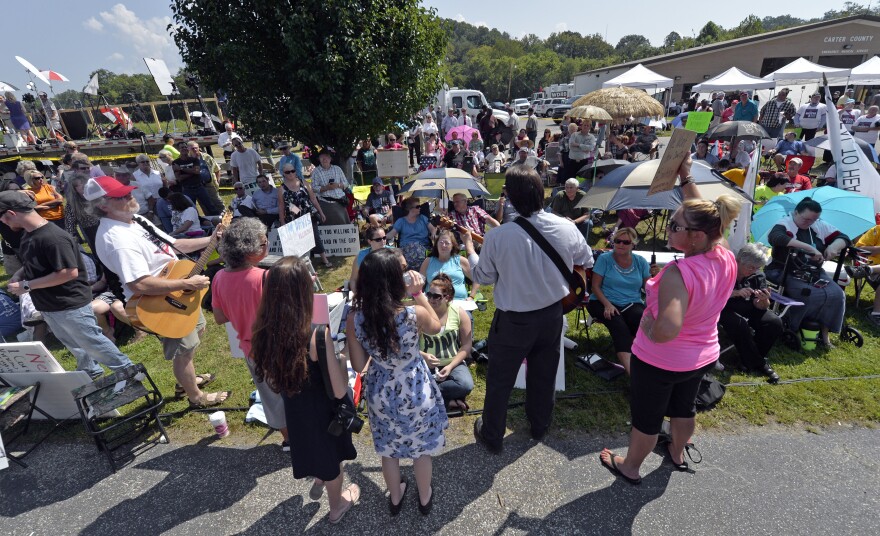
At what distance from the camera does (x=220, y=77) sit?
742 centimetres

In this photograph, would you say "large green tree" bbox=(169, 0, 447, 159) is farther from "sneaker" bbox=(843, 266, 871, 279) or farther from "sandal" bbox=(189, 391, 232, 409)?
"sneaker" bbox=(843, 266, 871, 279)

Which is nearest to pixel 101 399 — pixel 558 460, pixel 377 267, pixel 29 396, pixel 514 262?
pixel 29 396

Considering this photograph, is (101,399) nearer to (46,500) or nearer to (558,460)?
(46,500)

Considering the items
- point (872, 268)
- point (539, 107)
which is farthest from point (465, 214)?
A: point (539, 107)

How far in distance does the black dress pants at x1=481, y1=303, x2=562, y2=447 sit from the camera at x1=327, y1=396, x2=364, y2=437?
1.00 metres

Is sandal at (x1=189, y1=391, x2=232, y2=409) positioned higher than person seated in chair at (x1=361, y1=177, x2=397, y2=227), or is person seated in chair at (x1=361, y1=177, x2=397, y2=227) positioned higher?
person seated in chair at (x1=361, y1=177, x2=397, y2=227)

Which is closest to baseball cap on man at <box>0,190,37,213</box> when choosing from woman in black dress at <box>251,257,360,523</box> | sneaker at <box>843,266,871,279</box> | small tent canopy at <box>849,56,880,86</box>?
woman in black dress at <box>251,257,360,523</box>

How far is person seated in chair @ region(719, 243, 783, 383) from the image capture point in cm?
405

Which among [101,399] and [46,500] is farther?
[101,399]

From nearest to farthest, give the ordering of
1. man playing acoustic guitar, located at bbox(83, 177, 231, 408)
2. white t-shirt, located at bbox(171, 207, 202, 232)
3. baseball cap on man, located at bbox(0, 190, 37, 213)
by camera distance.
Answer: baseball cap on man, located at bbox(0, 190, 37, 213), man playing acoustic guitar, located at bbox(83, 177, 231, 408), white t-shirt, located at bbox(171, 207, 202, 232)

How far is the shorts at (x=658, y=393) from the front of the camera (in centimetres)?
255

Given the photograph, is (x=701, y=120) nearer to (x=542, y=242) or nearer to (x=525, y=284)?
(x=542, y=242)

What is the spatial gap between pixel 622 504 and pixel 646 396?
2.55 feet

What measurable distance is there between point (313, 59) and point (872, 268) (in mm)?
8089
